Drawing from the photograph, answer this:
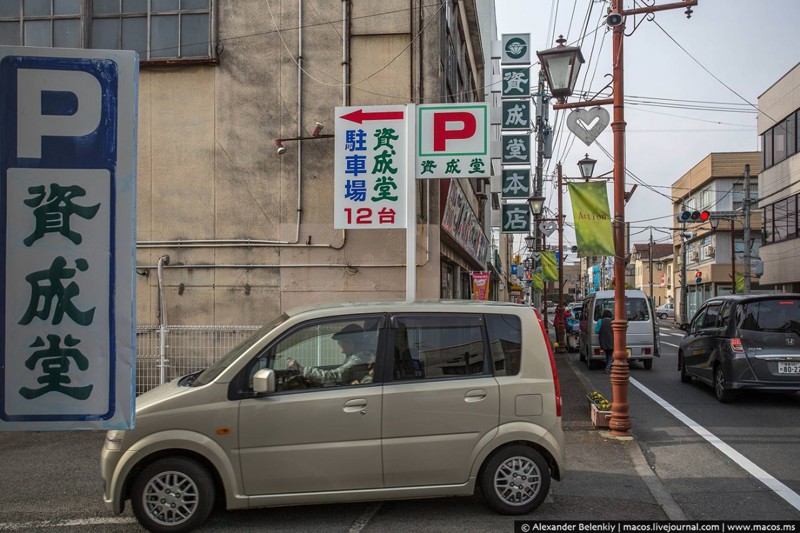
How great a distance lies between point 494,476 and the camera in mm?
5145

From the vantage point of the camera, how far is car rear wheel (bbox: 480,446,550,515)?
513cm

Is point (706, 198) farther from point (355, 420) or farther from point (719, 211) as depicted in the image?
point (355, 420)

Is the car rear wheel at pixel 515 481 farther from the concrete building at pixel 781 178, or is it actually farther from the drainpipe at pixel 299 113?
the concrete building at pixel 781 178

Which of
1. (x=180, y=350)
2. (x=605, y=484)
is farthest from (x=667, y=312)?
(x=605, y=484)

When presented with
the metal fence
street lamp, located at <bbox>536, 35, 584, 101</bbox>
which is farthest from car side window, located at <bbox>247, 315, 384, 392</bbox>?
the metal fence

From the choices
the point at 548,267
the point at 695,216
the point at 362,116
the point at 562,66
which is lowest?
the point at 548,267

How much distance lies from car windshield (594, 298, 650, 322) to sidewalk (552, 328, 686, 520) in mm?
7938

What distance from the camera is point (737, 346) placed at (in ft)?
32.8

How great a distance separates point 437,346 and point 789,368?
7.19m

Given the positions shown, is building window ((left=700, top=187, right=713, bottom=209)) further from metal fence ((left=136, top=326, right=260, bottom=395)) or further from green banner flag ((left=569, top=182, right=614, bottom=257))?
metal fence ((left=136, top=326, right=260, bottom=395))

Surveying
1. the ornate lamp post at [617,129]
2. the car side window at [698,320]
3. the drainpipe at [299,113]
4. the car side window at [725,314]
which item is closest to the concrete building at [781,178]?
the car side window at [698,320]

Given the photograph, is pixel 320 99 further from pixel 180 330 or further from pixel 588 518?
pixel 588 518

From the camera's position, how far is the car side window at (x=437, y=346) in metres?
5.20

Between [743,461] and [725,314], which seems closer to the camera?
[743,461]
